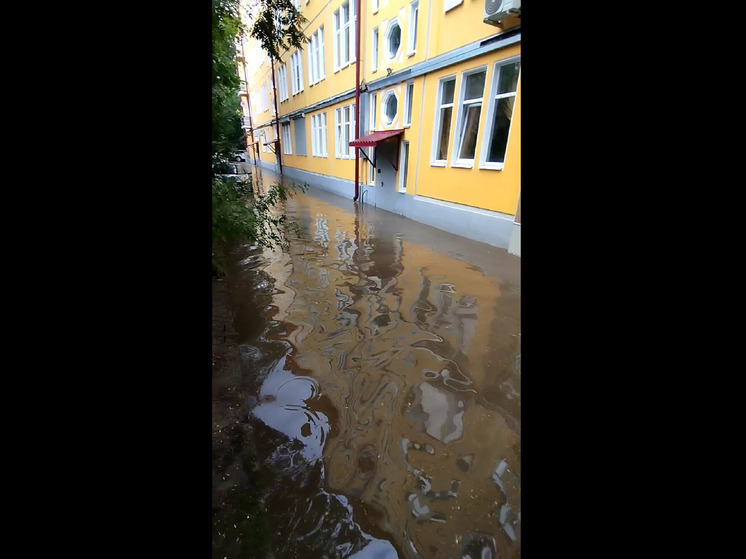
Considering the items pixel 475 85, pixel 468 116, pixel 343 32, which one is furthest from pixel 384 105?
pixel 343 32

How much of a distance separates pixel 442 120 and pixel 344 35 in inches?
288

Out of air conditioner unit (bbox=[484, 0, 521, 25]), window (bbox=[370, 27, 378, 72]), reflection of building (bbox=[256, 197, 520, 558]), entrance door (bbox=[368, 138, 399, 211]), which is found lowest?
reflection of building (bbox=[256, 197, 520, 558])

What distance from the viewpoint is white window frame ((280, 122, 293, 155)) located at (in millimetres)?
22750

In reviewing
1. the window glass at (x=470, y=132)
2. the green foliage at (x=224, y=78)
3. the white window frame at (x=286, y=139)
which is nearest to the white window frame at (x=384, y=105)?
the window glass at (x=470, y=132)

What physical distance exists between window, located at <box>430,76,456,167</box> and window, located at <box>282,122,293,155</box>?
52.6ft

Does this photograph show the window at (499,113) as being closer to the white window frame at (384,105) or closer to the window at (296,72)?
the white window frame at (384,105)

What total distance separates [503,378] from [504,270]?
10.6 feet

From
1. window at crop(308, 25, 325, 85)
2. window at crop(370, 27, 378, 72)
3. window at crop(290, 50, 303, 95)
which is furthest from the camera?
window at crop(290, 50, 303, 95)

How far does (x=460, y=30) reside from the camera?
7.59m

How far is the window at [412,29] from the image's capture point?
29.9 ft

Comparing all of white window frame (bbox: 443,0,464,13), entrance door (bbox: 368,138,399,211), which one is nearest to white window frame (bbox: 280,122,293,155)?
entrance door (bbox: 368,138,399,211)

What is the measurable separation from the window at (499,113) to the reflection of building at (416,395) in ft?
9.66

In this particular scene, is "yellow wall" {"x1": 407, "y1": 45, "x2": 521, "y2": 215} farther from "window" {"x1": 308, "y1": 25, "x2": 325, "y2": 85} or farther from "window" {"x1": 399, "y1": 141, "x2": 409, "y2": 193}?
"window" {"x1": 308, "y1": 25, "x2": 325, "y2": 85}
